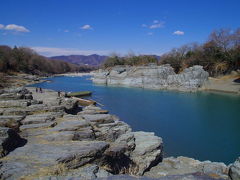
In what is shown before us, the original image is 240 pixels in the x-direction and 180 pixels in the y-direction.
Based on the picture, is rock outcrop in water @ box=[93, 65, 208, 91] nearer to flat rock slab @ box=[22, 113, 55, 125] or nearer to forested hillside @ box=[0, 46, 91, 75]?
forested hillside @ box=[0, 46, 91, 75]

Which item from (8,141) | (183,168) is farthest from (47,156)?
(183,168)

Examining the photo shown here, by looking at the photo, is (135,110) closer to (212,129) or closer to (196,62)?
(212,129)

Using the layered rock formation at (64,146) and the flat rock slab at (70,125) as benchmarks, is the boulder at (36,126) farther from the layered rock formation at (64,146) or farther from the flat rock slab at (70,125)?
the flat rock slab at (70,125)

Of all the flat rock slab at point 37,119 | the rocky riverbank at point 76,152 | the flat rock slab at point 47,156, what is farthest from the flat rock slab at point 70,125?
the flat rock slab at point 47,156

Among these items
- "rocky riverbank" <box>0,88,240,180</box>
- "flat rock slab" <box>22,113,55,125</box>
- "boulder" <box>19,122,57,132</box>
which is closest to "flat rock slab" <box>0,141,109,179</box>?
"rocky riverbank" <box>0,88,240,180</box>

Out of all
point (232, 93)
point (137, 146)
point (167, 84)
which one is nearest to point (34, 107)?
point (137, 146)

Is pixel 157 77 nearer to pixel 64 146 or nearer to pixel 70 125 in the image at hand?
pixel 70 125

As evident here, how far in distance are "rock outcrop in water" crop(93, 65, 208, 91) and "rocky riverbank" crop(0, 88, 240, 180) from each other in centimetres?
4581

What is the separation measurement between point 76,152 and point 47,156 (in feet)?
3.28

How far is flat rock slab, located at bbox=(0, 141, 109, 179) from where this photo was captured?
6.59m

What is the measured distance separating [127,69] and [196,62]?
2245 cm

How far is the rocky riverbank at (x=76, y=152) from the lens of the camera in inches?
263

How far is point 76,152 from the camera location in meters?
7.84

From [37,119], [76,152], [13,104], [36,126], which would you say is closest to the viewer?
[76,152]
